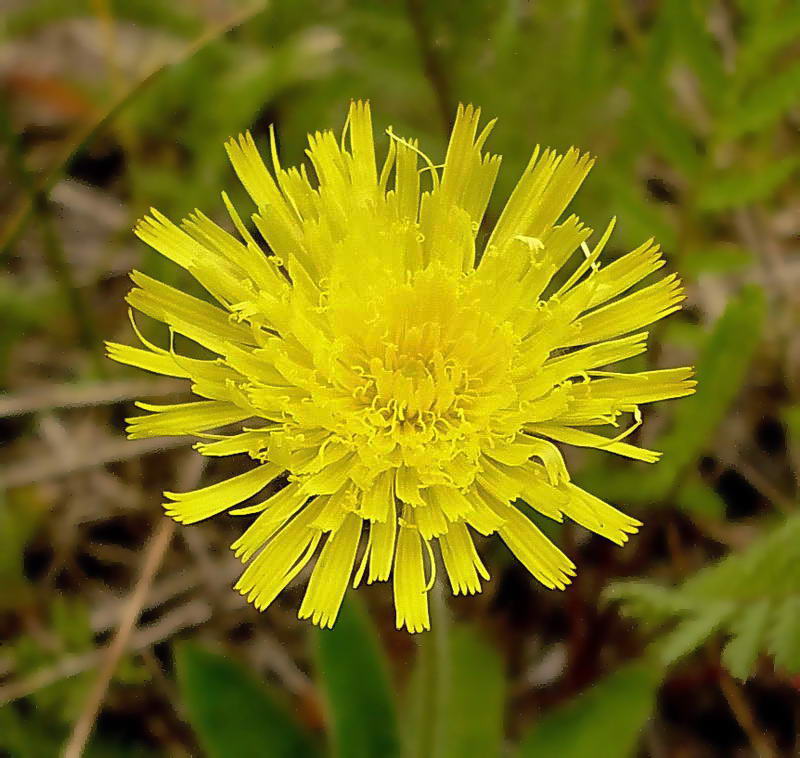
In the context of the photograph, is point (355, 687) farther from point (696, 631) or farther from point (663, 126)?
point (663, 126)

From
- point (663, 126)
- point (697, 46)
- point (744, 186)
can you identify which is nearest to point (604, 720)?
point (744, 186)

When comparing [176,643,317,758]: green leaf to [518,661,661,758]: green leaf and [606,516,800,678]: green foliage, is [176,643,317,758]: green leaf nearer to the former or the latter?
[518,661,661,758]: green leaf

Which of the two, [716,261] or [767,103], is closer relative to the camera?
[767,103]

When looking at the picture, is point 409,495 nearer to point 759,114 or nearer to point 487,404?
point 487,404

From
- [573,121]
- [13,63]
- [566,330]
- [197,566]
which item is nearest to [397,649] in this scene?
[197,566]

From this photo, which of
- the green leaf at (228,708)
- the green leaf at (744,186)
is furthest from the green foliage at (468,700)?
the green leaf at (744,186)

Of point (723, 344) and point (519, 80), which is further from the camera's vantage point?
point (519, 80)
